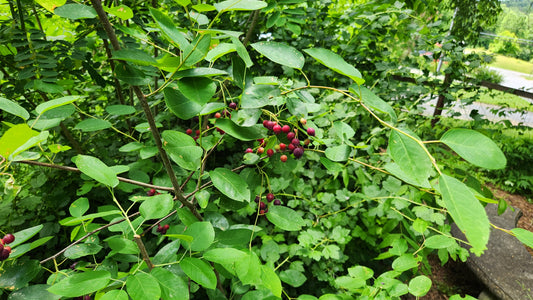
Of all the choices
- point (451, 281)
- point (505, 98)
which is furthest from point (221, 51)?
point (505, 98)

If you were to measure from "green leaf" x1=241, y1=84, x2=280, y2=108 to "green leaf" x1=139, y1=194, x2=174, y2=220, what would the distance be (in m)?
0.28

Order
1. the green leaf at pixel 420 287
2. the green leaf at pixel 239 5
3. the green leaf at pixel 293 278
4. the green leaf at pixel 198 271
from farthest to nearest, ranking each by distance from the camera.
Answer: the green leaf at pixel 293 278, the green leaf at pixel 420 287, the green leaf at pixel 198 271, the green leaf at pixel 239 5

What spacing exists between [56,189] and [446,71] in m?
2.67

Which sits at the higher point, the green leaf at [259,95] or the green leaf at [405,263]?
the green leaf at [259,95]

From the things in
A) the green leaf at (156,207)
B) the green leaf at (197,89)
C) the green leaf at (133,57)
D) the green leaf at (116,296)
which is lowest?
the green leaf at (116,296)

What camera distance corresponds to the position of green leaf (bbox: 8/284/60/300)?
1.84 feet

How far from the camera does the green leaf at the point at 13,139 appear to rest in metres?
0.47

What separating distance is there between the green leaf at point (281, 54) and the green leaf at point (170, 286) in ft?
1.56

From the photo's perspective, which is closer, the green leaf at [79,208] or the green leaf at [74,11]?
the green leaf at [74,11]

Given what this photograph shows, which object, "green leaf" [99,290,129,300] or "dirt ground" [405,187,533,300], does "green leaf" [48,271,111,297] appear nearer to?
"green leaf" [99,290,129,300]

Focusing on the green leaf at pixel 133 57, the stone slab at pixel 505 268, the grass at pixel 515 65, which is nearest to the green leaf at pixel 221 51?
the green leaf at pixel 133 57

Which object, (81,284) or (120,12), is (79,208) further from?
(120,12)

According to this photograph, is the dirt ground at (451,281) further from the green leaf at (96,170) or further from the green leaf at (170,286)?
the green leaf at (96,170)

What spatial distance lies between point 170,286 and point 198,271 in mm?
59
